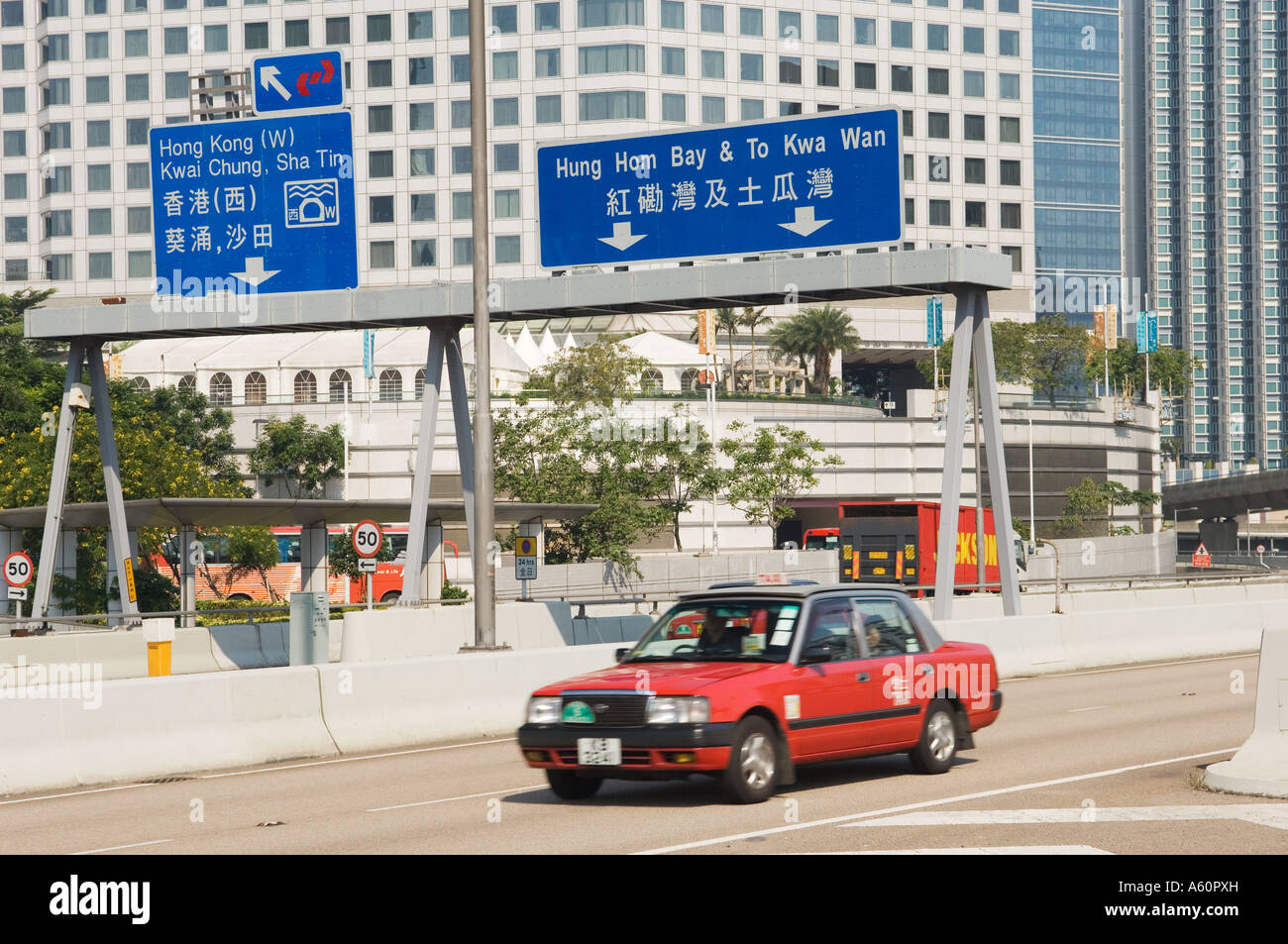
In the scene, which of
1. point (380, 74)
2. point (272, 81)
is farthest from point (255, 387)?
point (272, 81)

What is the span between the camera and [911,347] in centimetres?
10800

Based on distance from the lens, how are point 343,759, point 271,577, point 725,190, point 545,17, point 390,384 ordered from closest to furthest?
1. point 343,759
2. point 725,190
3. point 271,577
4. point 390,384
5. point 545,17

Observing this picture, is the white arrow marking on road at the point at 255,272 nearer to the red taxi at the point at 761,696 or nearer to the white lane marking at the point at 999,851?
the red taxi at the point at 761,696

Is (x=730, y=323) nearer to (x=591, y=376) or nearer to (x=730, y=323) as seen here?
(x=730, y=323)

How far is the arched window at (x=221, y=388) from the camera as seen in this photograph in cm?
8838

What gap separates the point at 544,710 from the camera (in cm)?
1251

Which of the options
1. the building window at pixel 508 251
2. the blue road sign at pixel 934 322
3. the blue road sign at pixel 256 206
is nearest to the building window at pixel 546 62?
the building window at pixel 508 251

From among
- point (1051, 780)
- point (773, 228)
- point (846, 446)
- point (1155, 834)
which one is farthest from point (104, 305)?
point (846, 446)

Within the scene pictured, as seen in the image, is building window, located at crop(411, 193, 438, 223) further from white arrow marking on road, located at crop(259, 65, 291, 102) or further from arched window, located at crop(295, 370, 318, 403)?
white arrow marking on road, located at crop(259, 65, 291, 102)

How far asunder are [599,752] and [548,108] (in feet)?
294

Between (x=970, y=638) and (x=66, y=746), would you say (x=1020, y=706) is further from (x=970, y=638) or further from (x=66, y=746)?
(x=66, y=746)

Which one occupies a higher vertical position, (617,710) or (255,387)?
(255,387)

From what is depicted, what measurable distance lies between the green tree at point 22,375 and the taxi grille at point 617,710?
55.5 meters
